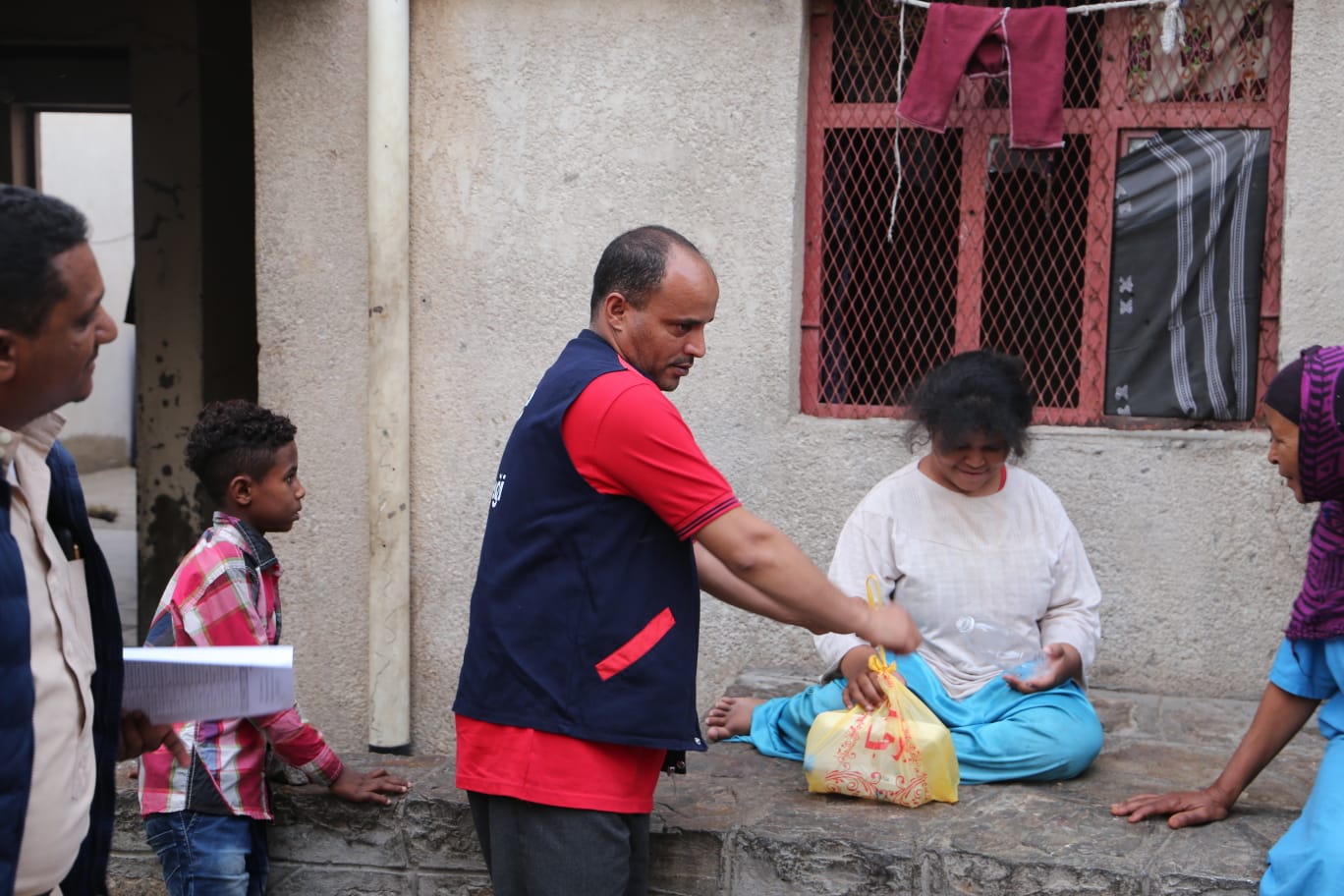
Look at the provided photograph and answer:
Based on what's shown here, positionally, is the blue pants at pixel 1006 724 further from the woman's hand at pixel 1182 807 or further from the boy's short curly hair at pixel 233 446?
the boy's short curly hair at pixel 233 446

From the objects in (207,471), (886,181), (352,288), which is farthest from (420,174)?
(207,471)

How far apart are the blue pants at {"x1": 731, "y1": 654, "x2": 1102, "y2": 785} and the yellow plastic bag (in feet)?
0.64

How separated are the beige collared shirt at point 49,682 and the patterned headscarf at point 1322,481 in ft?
8.02

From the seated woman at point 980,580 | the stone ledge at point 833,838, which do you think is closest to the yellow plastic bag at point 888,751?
the stone ledge at point 833,838

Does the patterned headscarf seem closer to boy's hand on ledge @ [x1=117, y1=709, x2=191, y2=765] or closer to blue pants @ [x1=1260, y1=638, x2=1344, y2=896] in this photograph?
blue pants @ [x1=1260, y1=638, x2=1344, y2=896]

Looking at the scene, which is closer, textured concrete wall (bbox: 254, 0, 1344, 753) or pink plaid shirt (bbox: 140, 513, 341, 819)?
pink plaid shirt (bbox: 140, 513, 341, 819)

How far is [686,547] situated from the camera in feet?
9.02

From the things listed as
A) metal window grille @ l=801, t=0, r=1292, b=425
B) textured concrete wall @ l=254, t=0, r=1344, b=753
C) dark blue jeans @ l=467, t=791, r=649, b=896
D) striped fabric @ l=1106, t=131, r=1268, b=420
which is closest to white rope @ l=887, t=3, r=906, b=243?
metal window grille @ l=801, t=0, r=1292, b=425

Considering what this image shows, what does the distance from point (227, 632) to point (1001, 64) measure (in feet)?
10.1

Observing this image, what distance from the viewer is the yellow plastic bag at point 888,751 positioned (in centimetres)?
354

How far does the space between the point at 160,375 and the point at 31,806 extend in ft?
16.6

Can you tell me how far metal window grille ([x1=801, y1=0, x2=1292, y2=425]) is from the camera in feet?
15.2

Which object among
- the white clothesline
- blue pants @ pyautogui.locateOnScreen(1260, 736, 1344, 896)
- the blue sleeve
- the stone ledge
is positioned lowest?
the stone ledge

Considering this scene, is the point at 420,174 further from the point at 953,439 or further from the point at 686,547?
the point at 686,547
